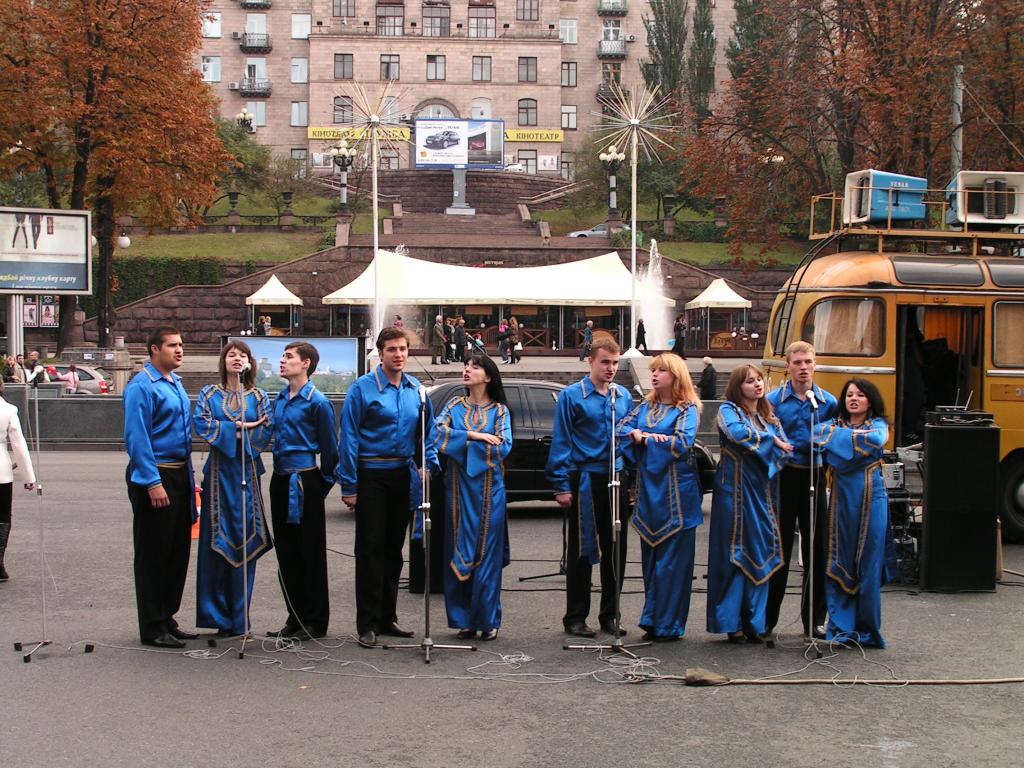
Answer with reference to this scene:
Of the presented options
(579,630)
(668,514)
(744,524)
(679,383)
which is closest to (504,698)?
(579,630)

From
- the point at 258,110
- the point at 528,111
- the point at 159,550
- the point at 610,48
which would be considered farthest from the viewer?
the point at 610,48

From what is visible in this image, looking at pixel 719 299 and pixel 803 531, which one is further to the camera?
pixel 719 299

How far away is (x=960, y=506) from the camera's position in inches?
402

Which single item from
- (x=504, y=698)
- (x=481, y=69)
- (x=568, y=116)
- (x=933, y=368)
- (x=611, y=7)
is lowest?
(x=504, y=698)

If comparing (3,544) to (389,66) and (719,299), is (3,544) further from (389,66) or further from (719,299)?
(389,66)

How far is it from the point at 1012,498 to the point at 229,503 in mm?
8890

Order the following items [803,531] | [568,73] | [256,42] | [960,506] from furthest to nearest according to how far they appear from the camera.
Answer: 1. [568,73]
2. [256,42]
3. [960,506]
4. [803,531]

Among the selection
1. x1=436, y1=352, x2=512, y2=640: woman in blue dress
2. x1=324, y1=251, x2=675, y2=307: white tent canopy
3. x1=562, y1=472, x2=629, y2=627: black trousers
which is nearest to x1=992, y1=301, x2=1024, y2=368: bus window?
x1=562, y1=472, x2=629, y2=627: black trousers

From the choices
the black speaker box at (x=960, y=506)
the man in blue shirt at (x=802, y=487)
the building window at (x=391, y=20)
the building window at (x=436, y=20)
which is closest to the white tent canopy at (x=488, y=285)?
the black speaker box at (x=960, y=506)

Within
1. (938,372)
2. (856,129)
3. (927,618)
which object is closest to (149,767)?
(927,618)

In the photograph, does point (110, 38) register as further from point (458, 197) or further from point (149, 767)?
point (458, 197)

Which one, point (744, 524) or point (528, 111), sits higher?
point (528, 111)

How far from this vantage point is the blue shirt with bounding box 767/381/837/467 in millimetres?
8758

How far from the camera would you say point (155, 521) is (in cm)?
816
